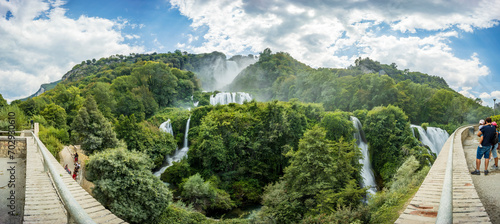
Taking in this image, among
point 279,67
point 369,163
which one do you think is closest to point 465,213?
point 369,163

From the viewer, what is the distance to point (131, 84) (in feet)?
165

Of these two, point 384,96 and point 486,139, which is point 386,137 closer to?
point 384,96

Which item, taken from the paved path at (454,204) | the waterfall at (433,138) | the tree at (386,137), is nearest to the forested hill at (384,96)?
the waterfall at (433,138)

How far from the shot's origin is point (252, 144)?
29094 millimetres

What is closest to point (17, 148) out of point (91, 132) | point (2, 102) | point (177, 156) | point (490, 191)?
point (91, 132)

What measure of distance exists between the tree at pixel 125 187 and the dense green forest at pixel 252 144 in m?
0.06

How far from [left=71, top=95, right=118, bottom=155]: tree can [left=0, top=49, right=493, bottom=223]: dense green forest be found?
97mm

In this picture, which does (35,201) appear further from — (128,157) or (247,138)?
(247,138)

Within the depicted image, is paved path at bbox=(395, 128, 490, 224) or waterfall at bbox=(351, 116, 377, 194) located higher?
paved path at bbox=(395, 128, 490, 224)

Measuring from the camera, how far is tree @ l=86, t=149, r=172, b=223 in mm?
12641

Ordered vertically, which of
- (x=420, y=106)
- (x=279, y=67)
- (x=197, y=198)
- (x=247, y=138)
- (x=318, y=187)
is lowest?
(x=197, y=198)

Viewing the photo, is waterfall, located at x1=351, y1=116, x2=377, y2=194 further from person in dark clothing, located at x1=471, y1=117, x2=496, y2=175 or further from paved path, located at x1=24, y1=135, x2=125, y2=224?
paved path, located at x1=24, y1=135, x2=125, y2=224

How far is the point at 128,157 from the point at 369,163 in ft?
88.3

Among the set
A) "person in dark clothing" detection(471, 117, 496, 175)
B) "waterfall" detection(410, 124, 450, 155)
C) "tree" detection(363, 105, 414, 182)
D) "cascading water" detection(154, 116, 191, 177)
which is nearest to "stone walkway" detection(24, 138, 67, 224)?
"person in dark clothing" detection(471, 117, 496, 175)
